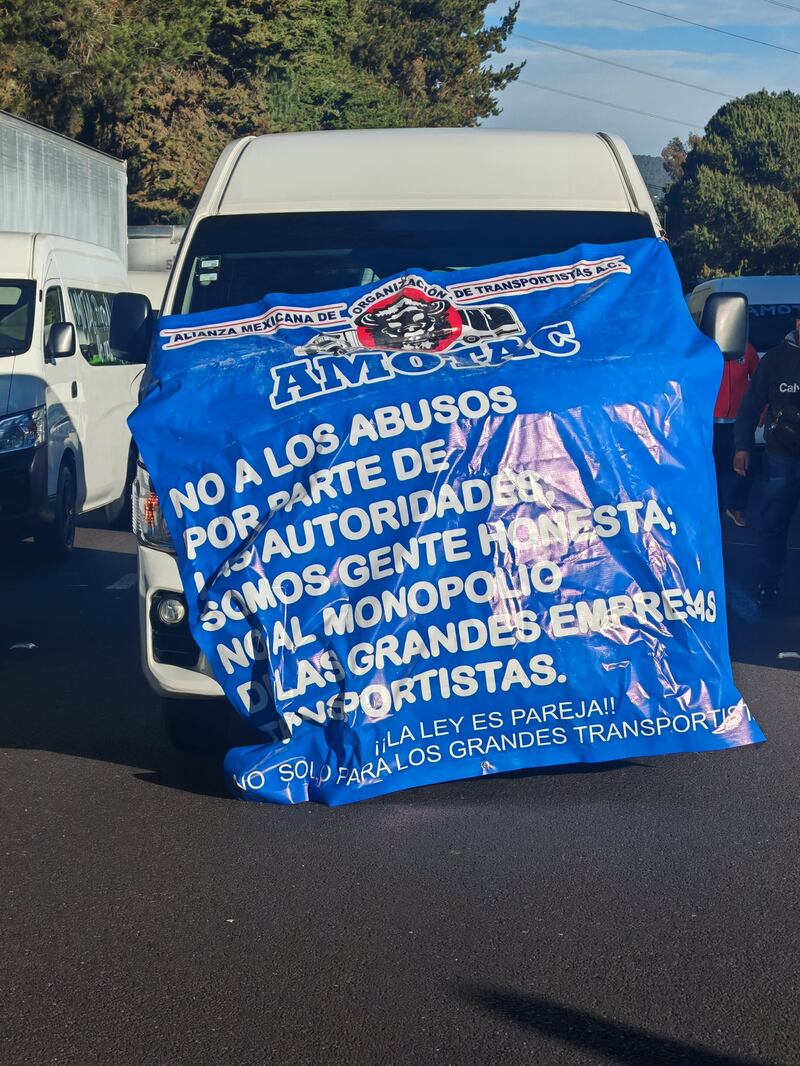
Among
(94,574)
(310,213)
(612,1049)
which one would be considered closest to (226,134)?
(94,574)

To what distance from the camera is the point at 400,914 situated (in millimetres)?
4449

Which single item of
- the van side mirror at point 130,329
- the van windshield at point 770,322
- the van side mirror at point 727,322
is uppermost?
the van side mirror at point 727,322

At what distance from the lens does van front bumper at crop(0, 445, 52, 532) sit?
10656 millimetres

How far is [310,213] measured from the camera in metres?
6.84

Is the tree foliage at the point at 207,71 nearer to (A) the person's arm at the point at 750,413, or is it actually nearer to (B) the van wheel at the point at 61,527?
(B) the van wheel at the point at 61,527

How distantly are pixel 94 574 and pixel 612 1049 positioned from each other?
25.5 feet

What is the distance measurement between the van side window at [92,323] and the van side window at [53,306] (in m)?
0.23

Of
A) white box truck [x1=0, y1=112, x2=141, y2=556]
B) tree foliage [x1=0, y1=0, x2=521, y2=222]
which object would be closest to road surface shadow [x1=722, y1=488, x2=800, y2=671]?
white box truck [x1=0, y1=112, x2=141, y2=556]

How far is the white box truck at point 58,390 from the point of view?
35.2ft

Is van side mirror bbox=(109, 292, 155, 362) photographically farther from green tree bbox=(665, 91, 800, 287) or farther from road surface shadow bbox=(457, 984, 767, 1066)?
green tree bbox=(665, 91, 800, 287)

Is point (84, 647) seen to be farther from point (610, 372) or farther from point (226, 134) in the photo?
point (226, 134)

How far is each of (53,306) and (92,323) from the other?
1028 mm

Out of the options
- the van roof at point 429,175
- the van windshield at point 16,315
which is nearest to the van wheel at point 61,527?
the van windshield at point 16,315

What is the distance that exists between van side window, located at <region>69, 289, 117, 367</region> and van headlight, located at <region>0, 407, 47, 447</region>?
129 cm
